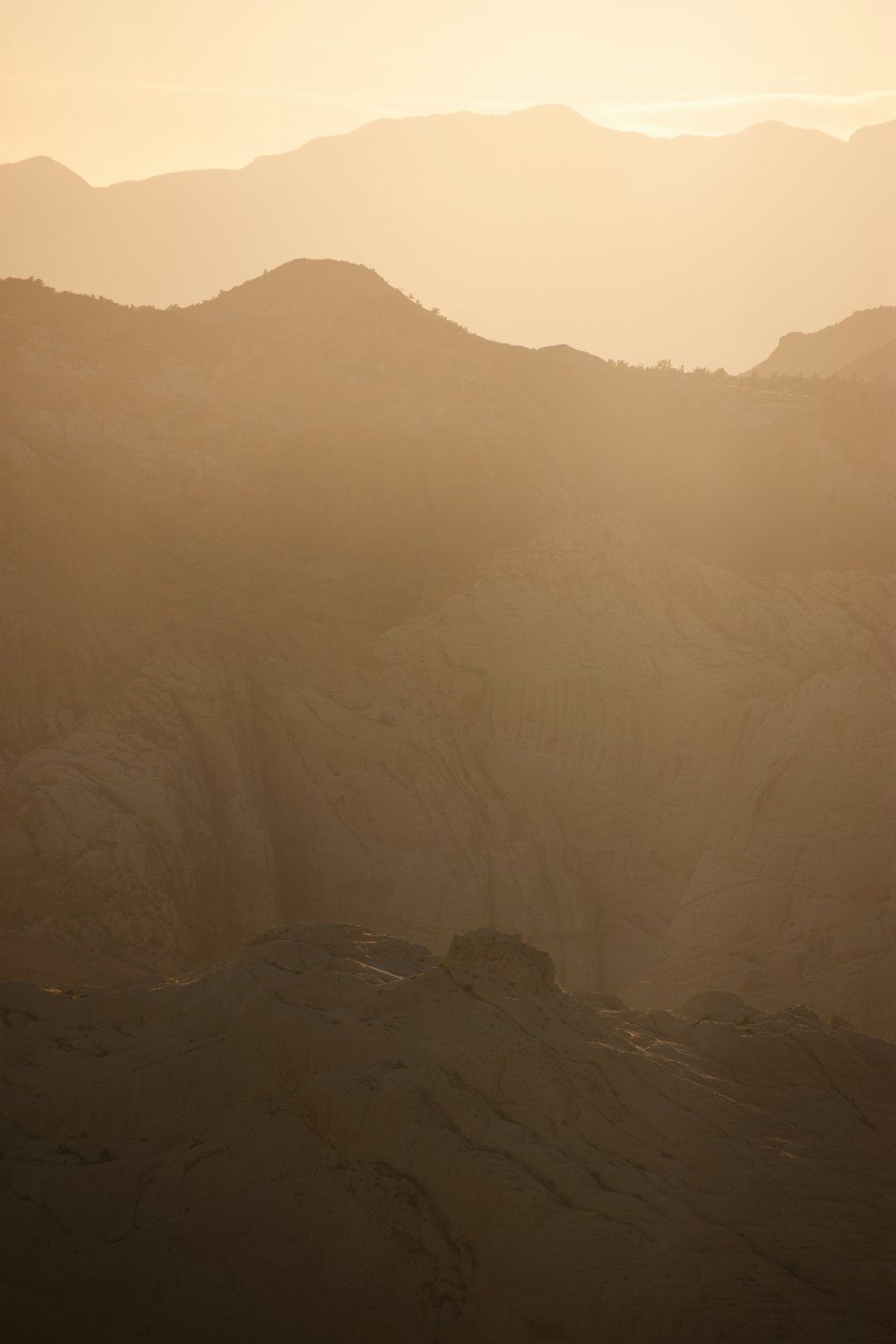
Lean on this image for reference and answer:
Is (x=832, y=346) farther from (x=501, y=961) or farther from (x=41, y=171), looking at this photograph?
(x=41, y=171)

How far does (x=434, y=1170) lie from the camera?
21.8 ft

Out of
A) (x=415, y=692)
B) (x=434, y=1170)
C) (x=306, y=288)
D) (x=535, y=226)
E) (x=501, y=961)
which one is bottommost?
(x=434, y=1170)

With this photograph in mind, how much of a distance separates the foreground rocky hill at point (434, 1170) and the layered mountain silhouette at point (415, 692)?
4.68 meters

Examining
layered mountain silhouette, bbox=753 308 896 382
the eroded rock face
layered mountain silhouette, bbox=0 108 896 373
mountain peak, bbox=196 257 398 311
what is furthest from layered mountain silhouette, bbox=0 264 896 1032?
layered mountain silhouette, bbox=0 108 896 373

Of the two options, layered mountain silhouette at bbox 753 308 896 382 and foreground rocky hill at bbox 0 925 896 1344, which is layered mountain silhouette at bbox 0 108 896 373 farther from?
foreground rocky hill at bbox 0 925 896 1344

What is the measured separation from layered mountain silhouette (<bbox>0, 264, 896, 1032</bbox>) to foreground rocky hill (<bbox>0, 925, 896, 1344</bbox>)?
15.4 ft

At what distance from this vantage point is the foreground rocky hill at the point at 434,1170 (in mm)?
6098

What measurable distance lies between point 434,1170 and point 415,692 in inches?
404

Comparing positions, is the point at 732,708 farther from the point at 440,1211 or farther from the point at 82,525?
the point at 440,1211

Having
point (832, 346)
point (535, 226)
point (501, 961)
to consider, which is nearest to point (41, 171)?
point (535, 226)

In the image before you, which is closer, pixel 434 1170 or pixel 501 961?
pixel 434 1170

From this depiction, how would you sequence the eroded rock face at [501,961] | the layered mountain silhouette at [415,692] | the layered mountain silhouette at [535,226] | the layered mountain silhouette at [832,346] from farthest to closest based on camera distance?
the layered mountain silhouette at [535,226]
the layered mountain silhouette at [832,346]
the layered mountain silhouette at [415,692]
the eroded rock face at [501,961]

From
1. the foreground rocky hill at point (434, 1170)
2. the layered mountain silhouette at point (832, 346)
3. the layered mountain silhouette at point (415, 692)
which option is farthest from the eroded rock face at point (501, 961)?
the layered mountain silhouette at point (832, 346)

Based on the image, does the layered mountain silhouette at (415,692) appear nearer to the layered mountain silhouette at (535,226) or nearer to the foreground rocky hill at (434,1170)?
the foreground rocky hill at (434,1170)
